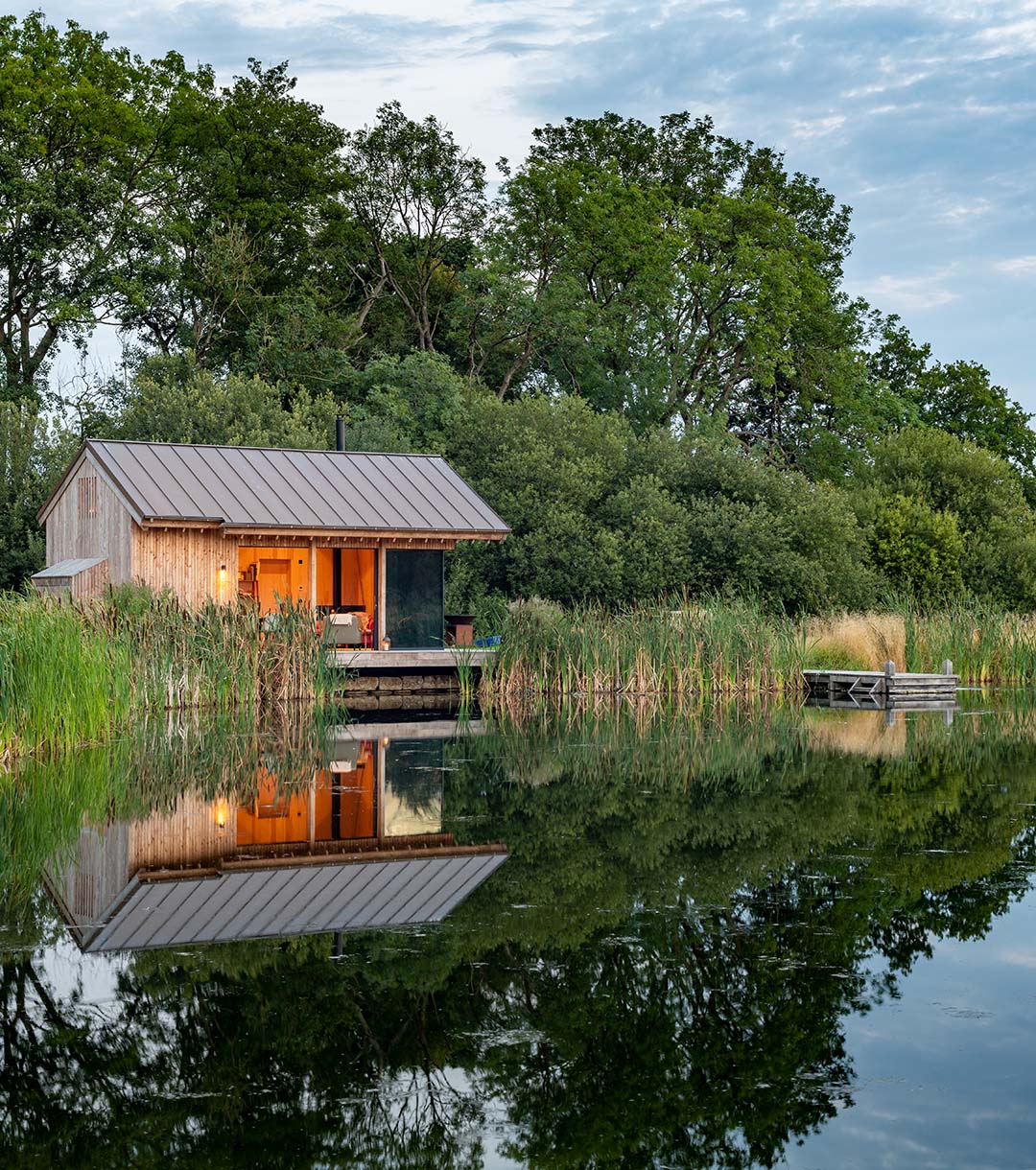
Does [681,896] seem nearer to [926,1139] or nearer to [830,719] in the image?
[926,1139]

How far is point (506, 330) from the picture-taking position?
122 feet

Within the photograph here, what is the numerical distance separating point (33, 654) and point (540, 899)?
6.68 m

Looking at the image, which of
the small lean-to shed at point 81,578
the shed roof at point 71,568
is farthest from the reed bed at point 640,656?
the shed roof at point 71,568

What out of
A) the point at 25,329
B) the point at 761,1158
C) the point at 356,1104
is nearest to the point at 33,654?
the point at 356,1104

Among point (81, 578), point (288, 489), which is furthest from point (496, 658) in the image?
point (81, 578)

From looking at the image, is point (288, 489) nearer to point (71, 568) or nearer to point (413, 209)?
point (71, 568)

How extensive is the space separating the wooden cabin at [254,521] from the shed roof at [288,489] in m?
0.02

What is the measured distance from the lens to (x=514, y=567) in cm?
2856

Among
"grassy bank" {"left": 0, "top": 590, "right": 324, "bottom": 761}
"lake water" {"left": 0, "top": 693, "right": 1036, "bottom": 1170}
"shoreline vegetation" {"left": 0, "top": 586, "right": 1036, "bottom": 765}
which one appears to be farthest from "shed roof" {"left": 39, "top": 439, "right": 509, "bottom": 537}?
"lake water" {"left": 0, "top": 693, "right": 1036, "bottom": 1170}

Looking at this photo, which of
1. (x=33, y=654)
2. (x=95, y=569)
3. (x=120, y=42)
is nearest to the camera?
(x=33, y=654)

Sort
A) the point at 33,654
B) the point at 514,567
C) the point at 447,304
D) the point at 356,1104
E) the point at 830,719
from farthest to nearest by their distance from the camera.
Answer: the point at 447,304
the point at 514,567
the point at 830,719
the point at 33,654
the point at 356,1104

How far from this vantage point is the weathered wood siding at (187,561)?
2158 cm

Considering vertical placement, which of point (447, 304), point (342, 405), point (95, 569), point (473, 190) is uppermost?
point (473, 190)

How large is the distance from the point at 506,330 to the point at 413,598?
14578 mm
